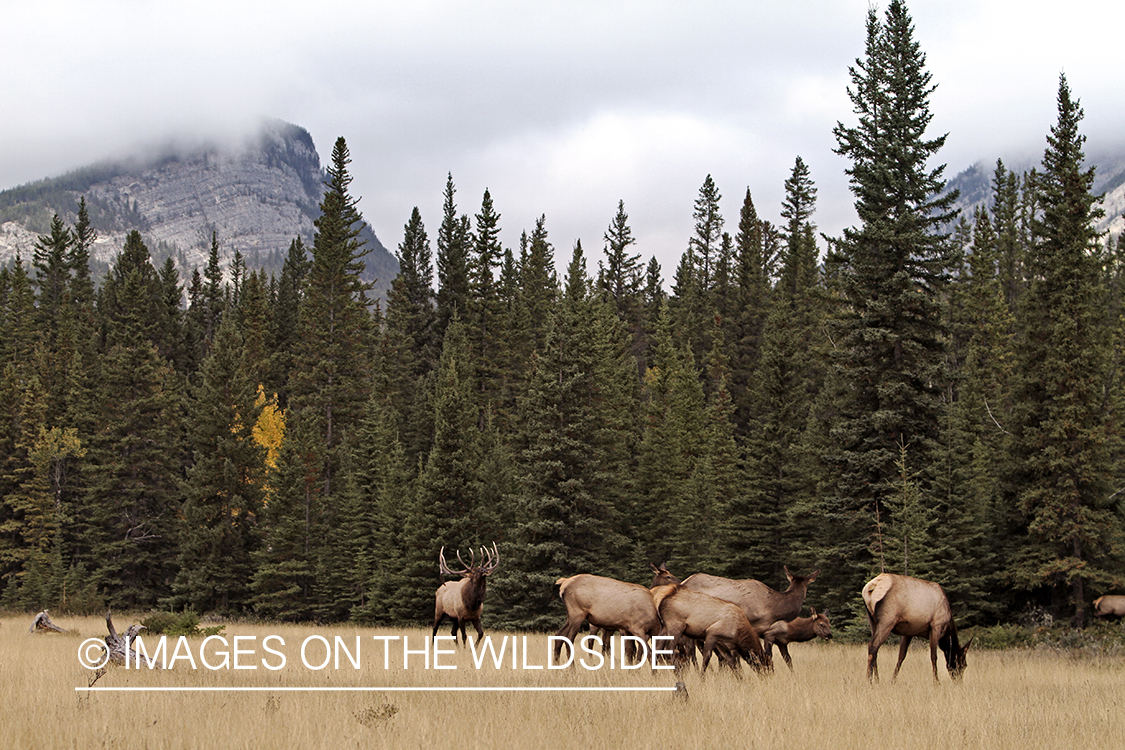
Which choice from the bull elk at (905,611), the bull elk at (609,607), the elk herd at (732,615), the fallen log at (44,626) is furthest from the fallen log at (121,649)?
the fallen log at (44,626)

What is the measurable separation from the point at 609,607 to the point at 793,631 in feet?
13.2

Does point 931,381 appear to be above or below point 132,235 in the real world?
below

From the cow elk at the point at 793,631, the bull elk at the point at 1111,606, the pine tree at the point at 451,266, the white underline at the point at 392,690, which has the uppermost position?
the pine tree at the point at 451,266

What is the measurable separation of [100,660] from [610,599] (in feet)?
24.6

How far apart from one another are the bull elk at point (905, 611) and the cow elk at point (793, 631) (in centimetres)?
164

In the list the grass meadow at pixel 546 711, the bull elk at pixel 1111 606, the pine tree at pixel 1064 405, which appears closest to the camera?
the grass meadow at pixel 546 711

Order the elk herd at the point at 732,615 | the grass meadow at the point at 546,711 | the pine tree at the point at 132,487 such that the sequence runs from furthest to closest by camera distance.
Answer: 1. the pine tree at the point at 132,487
2. the elk herd at the point at 732,615
3. the grass meadow at the point at 546,711

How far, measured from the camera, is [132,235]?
94.4 meters

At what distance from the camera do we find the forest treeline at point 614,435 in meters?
27.7

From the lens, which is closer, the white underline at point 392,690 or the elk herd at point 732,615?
the white underline at point 392,690

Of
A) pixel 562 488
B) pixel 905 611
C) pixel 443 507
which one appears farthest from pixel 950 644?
pixel 443 507

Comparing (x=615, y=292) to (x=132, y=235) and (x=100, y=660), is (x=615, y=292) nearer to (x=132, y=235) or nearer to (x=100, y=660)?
(x=132, y=235)

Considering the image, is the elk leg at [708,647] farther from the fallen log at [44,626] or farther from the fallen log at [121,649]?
the fallen log at [44,626]

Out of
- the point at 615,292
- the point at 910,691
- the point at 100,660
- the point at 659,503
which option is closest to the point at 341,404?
the point at 659,503
